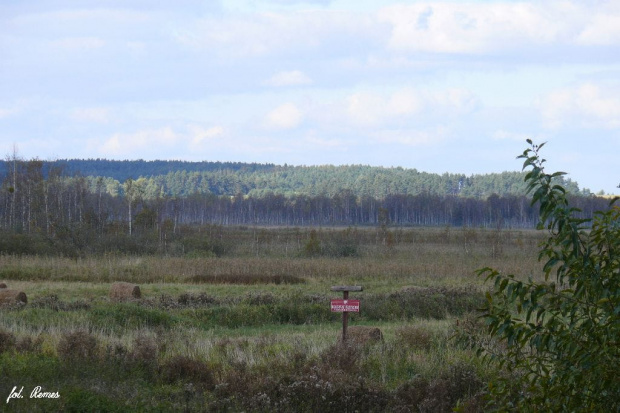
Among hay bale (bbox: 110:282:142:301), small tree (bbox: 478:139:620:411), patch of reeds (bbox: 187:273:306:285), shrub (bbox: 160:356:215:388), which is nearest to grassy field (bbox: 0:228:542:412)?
shrub (bbox: 160:356:215:388)

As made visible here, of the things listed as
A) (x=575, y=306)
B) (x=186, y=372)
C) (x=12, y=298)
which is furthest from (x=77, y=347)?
(x=12, y=298)

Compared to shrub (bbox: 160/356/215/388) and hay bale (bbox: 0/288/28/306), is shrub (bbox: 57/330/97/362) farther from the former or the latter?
hay bale (bbox: 0/288/28/306)

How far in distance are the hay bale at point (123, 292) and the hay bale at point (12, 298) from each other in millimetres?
3143

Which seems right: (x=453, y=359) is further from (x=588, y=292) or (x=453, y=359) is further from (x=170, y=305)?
(x=170, y=305)

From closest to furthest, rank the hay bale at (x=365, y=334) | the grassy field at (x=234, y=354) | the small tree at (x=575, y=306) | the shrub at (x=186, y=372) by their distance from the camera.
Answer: the small tree at (x=575, y=306), the grassy field at (x=234, y=354), the shrub at (x=186, y=372), the hay bale at (x=365, y=334)

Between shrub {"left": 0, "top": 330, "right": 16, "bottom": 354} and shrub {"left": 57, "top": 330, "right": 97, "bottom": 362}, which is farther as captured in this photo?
shrub {"left": 0, "top": 330, "right": 16, "bottom": 354}

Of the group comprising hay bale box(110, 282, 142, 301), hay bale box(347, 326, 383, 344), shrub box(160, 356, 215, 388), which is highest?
shrub box(160, 356, 215, 388)

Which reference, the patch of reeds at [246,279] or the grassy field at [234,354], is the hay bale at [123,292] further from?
the patch of reeds at [246,279]

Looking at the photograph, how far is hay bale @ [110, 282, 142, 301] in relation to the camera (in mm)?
23375

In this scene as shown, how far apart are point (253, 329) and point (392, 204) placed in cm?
14073

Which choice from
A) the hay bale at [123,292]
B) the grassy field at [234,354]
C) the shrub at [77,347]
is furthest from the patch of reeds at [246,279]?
the shrub at [77,347]

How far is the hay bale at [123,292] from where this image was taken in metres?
23.4

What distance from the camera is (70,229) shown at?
159 feet

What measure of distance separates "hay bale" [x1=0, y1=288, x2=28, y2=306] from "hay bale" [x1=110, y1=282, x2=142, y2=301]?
10.3 feet
